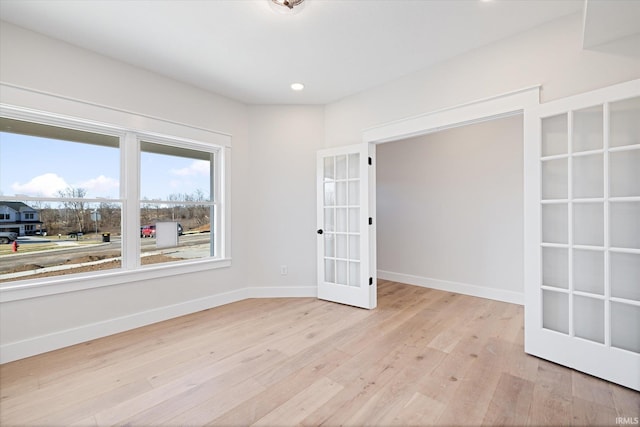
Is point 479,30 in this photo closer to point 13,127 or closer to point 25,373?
point 13,127

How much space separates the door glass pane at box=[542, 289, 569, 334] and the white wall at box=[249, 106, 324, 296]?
2.55 metres

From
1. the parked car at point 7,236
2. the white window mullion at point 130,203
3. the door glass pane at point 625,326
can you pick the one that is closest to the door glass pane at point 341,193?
the white window mullion at point 130,203

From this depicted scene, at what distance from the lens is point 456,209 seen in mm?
4195

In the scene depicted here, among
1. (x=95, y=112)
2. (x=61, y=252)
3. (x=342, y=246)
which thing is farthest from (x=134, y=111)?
(x=342, y=246)

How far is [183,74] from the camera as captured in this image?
3.11 m

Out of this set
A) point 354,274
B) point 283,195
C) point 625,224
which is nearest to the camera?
point 625,224

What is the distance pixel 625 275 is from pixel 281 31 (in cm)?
314

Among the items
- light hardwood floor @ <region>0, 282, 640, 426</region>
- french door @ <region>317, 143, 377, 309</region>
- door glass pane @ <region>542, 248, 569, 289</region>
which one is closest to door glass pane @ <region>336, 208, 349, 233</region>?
french door @ <region>317, 143, 377, 309</region>

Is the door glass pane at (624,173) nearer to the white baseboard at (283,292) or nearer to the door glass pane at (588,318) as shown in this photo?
the door glass pane at (588,318)

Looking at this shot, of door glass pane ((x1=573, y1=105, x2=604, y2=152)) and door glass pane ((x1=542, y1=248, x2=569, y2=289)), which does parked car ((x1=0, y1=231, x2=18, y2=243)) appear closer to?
door glass pane ((x1=542, y1=248, x2=569, y2=289))

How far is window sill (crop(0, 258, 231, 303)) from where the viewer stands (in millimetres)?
2303

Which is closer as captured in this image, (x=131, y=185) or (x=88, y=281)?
(x=88, y=281)

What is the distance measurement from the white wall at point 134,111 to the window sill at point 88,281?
5cm

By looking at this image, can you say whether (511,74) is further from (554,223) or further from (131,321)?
(131,321)
